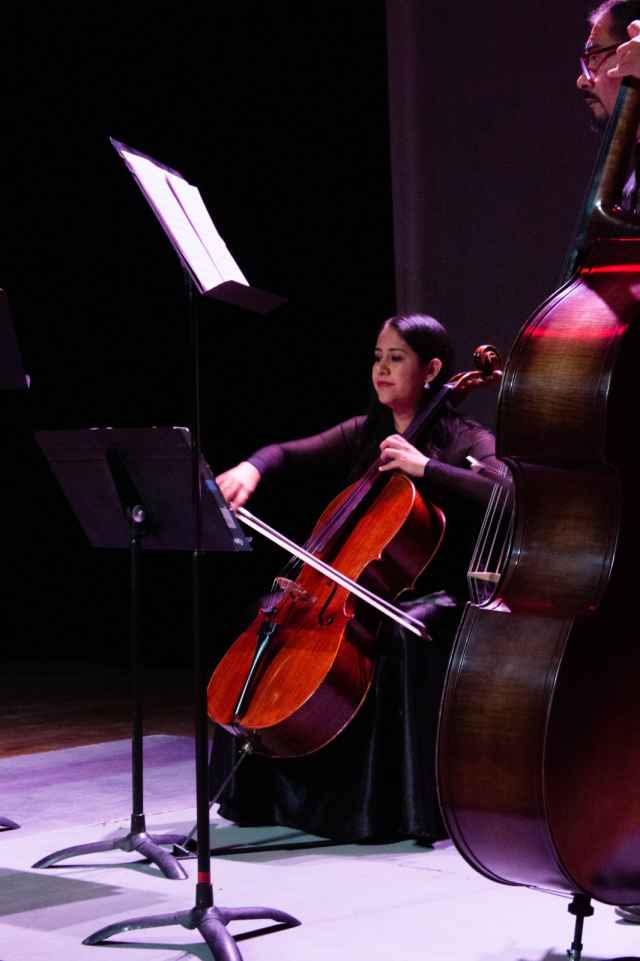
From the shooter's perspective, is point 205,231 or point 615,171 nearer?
point 615,171

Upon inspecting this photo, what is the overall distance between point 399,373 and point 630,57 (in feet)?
5.14

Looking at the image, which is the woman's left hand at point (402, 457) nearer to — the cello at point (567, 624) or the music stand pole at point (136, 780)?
the music stand pole at point (136, 780)

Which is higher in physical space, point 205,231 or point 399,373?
point 205,231

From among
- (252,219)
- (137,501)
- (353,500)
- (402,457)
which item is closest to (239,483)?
(353,500)

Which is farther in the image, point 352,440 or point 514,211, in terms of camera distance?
point 514,211

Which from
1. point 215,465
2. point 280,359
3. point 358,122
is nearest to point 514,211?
point 358,122

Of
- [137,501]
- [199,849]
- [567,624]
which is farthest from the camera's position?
[137,501]

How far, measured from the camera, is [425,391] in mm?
3332

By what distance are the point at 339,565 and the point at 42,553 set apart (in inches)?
142

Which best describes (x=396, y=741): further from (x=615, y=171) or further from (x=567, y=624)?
(x=615, y=171)

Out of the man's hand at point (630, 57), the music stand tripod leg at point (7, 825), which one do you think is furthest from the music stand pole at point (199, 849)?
the music stand tripod leg at point (7, 825)

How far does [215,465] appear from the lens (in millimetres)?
5477

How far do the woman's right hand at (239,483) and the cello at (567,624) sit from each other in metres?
1.38

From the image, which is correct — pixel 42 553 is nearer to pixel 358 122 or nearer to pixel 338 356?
pixel 338 356
